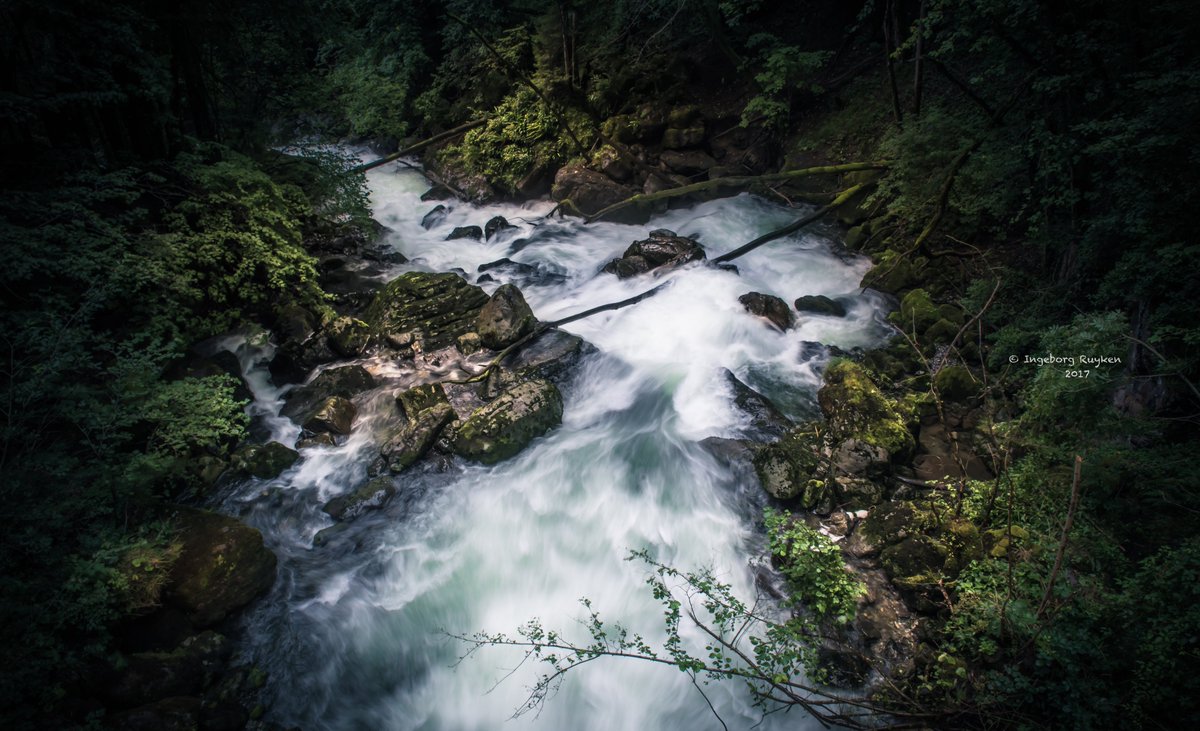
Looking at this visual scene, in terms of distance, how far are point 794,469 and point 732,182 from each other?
775 cm

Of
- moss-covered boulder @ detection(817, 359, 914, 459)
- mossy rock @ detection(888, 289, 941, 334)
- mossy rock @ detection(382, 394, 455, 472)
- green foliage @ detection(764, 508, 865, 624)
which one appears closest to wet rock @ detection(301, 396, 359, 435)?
mossy rock @ detection(382, 394, 455, 472)

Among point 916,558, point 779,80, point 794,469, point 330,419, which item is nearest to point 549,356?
point 330,419

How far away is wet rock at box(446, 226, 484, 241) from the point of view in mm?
12969

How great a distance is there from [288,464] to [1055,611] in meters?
7.94

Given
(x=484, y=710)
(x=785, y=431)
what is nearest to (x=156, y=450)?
(x=484, y=710)

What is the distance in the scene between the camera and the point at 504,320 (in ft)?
28.6

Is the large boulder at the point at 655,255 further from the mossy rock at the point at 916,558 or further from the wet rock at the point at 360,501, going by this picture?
the mossy rock at the point at 916,558

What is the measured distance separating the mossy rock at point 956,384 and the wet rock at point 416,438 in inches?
256

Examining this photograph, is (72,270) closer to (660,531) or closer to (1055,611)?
(660,531)

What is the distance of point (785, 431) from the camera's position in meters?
6.94

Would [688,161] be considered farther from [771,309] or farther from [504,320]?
[504,320]

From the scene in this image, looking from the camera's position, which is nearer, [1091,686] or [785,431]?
[1091,686]

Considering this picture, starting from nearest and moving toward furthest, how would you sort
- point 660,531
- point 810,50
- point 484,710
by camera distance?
1. point 484,710
2. point 660,531
3. point 810,50

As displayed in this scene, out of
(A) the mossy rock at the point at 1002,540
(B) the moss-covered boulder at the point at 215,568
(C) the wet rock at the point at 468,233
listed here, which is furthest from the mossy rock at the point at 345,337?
(A) the mossy rock at the point at 1002,540
